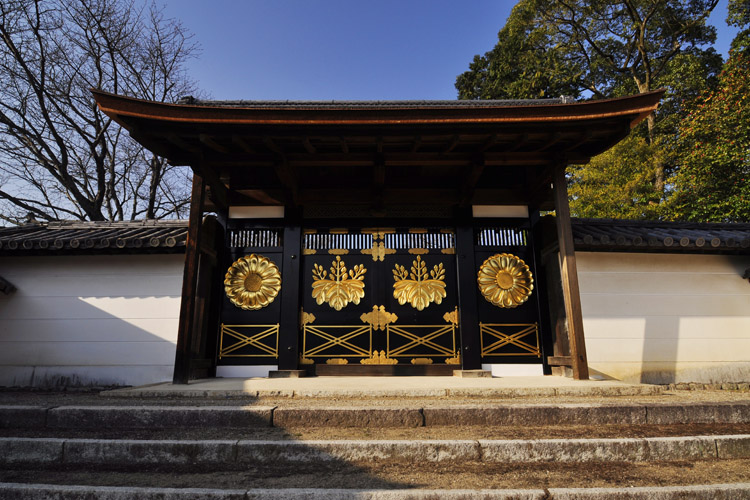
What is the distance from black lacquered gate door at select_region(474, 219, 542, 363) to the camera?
7488mm

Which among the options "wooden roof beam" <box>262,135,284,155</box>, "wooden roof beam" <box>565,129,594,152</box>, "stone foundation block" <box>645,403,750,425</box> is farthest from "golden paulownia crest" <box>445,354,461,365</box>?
"wooden roof beam" <box>262,135,284,155</box>

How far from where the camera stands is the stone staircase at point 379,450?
290 cm

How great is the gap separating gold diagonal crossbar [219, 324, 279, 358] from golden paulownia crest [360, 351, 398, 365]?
1548mm

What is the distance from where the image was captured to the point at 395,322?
25.2ft

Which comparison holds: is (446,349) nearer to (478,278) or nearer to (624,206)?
(478,278)

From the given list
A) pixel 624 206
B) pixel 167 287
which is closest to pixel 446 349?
pixel 167 287

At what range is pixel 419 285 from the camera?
307 inches

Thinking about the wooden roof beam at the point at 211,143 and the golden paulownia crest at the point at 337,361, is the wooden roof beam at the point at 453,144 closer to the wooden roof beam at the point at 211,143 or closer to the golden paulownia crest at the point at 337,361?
the wooden roof beam at the point at 211,143

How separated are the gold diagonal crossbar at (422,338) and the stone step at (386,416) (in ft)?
10.4

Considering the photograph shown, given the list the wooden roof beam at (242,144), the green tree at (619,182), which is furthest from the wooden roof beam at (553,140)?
the green tree at (619,182)

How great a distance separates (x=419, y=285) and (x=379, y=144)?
8.81ft

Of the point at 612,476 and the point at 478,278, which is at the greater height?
the point at 478,278

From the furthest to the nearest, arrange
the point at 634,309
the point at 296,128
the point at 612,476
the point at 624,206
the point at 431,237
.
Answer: the point at 624,206 < the point at 431,237 < the point at 634,309 < the point at 296,128 < the point at 612,476

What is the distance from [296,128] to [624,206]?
14563 millimetres
